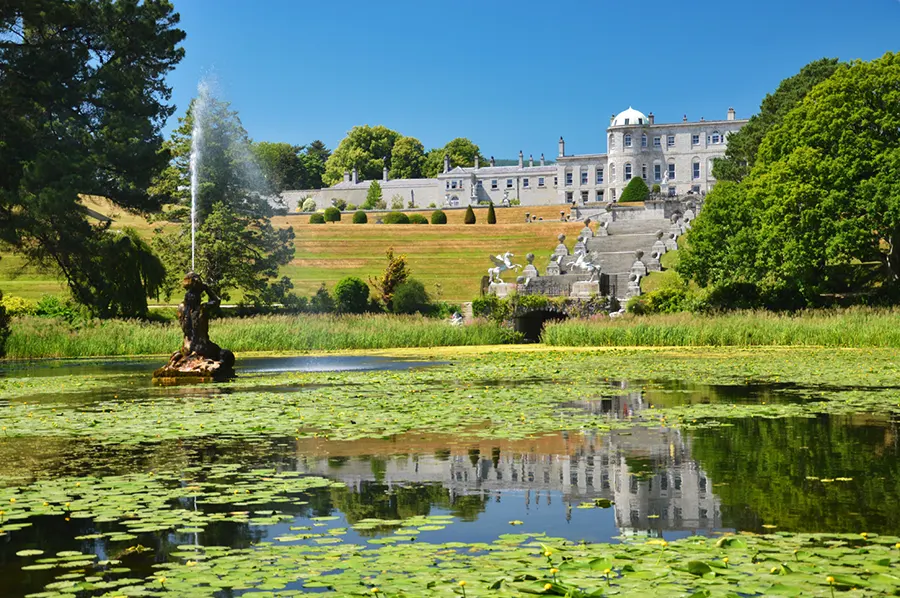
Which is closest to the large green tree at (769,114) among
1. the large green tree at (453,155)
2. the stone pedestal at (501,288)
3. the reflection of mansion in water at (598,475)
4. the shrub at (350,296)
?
the stone pedestal at (501,288)

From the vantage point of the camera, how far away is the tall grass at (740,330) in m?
26.4

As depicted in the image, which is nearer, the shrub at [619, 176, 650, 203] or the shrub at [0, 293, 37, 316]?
the shrub at [0, 293, 37, 316]

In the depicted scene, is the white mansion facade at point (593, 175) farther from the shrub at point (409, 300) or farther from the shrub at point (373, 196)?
the shrub at point (409, 300)

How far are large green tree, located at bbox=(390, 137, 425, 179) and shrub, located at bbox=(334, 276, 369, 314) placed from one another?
84089 mm

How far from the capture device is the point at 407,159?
449 feet

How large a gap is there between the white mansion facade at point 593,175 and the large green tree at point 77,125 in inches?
2959

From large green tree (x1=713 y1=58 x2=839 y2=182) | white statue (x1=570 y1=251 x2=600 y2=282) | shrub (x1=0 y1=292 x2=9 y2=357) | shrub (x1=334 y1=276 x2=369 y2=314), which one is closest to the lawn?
shrub (x1=334 y1=276 x2=369 y2=314)

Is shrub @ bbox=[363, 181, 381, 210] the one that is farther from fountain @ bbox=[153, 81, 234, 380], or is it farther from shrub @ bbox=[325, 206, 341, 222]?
fountain @ bbox=[153, 81, 234, 380]

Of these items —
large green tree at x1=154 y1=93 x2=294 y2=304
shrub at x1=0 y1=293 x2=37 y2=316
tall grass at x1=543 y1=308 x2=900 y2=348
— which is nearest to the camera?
tall grass at x1=543 y1=308 x2=900 y2=348

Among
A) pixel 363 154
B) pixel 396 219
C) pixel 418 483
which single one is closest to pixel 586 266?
pixel 418 483

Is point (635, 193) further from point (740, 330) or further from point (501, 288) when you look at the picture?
point (740, 330)

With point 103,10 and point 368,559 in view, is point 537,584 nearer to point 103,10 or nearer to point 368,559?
point 368,559

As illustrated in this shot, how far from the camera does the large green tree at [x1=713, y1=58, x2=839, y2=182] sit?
5203 cm

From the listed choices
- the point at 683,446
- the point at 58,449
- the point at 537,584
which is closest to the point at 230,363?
the point at 58,449
